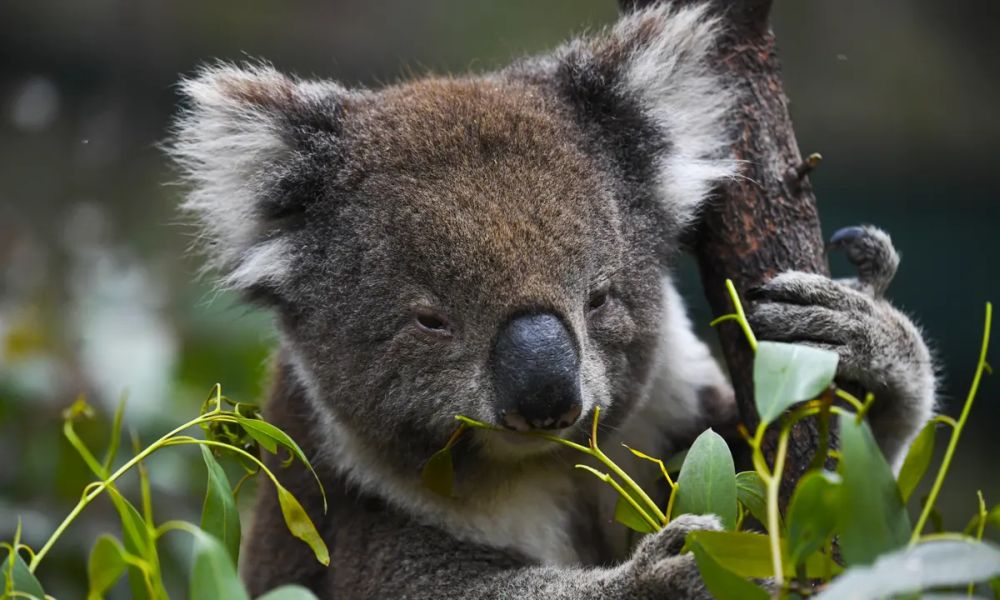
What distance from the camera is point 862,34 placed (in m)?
7.83

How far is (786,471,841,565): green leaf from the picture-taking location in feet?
4.21

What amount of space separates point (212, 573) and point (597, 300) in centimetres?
111

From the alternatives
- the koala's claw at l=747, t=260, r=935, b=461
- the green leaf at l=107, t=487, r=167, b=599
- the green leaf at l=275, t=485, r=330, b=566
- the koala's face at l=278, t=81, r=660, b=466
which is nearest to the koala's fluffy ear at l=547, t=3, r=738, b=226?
the koala's face at l=278, t=81, r=660, b=466

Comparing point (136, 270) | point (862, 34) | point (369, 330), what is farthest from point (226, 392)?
point (862, 34)

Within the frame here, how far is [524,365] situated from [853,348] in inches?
32.6

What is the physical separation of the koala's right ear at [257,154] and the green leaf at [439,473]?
1.90ft

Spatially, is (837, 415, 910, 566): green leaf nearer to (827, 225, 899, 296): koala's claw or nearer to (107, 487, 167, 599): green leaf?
Answer: (107, 487, 167, 599): green leaf

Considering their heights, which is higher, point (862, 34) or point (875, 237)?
point (862, 34)

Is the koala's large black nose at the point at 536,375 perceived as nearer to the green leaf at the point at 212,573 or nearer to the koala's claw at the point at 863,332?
the koala's claw at the point at 863,332

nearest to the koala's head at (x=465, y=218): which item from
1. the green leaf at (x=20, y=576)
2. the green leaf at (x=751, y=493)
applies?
the green leaf at (x=751, y=493)

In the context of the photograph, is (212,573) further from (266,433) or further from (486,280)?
(486,280)

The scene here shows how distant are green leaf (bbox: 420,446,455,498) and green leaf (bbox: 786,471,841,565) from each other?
0.88 m

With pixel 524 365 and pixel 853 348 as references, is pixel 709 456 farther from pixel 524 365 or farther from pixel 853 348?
pixel 853 348

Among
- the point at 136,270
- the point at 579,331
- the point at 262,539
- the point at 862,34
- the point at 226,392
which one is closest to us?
the point at 579,331
